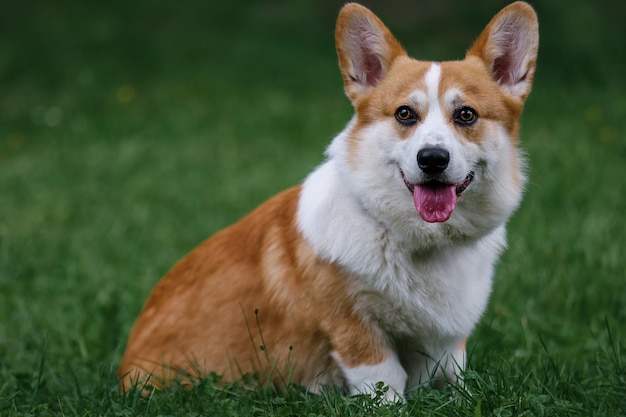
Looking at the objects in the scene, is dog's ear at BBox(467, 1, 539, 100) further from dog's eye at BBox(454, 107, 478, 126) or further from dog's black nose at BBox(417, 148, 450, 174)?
dog's black nose at BBox(417, 148, 450, 174)

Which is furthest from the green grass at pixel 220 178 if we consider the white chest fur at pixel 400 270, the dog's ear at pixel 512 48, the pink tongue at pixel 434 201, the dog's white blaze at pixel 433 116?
the dog's white blaze at pixel 433 116

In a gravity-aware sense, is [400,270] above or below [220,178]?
above

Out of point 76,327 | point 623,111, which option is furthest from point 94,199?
point 623,111

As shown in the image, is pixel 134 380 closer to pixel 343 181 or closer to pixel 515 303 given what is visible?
pixel 343 181

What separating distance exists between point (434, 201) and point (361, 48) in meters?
0.73

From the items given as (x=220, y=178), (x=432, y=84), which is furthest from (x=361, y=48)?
(x=220, y=178)

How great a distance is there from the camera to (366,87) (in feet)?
10.4

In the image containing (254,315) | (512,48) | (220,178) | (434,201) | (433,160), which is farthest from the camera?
(220,178)

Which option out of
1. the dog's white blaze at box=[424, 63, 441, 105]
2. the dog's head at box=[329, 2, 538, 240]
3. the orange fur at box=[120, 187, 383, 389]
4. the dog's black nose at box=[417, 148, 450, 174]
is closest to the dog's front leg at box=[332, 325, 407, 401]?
the orange fur at box=[120, 187, 383, 389]

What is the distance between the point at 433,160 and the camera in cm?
275

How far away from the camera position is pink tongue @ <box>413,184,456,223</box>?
9.38ft

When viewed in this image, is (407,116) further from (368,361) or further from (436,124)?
(368,361)

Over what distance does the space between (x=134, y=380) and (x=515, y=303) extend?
2162 mm

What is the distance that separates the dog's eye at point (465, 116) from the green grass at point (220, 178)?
666 mm
